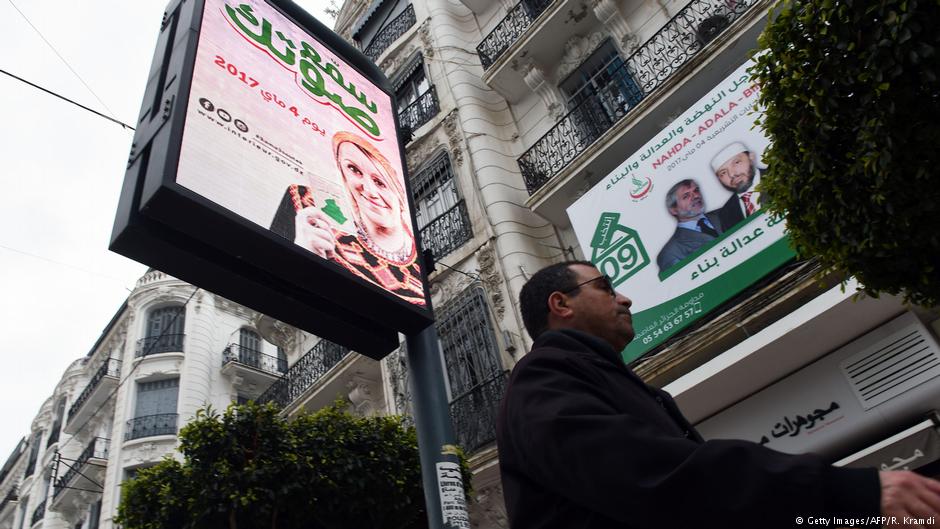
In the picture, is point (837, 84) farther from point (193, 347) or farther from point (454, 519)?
point (193, 347)

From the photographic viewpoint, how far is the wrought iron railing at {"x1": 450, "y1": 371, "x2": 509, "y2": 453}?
9469mm

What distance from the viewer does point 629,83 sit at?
10672 mm

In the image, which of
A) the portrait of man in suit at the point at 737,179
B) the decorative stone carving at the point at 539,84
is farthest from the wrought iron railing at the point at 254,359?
the portrait of man in suit at the point at 737,179

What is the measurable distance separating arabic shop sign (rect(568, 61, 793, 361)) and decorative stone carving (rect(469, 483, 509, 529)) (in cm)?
290

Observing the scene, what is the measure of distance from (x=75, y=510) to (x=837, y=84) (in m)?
29.2

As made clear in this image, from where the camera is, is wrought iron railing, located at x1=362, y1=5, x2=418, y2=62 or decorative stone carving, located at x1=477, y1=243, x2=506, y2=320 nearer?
decorative stone carving, located at x1=477, y1=243, x2=506, y2=320

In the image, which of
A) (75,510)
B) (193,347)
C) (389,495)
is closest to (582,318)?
(389,495)

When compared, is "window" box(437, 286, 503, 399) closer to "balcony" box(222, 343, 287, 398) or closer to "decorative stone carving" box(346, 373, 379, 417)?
"decorative stone carving" box(346, 373, 379, 417)

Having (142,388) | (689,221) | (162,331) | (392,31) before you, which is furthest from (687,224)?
(162,331)

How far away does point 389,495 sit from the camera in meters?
6.36

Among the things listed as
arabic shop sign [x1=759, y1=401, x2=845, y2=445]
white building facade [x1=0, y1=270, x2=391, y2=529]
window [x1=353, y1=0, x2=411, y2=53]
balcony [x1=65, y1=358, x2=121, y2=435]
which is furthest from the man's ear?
balcony [x1=65, y1=358, x2=121, y2=435]

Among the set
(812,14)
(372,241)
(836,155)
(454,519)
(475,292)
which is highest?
(475,292)

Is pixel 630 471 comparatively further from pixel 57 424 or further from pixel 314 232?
pixel 57 424

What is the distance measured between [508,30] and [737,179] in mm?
6556
